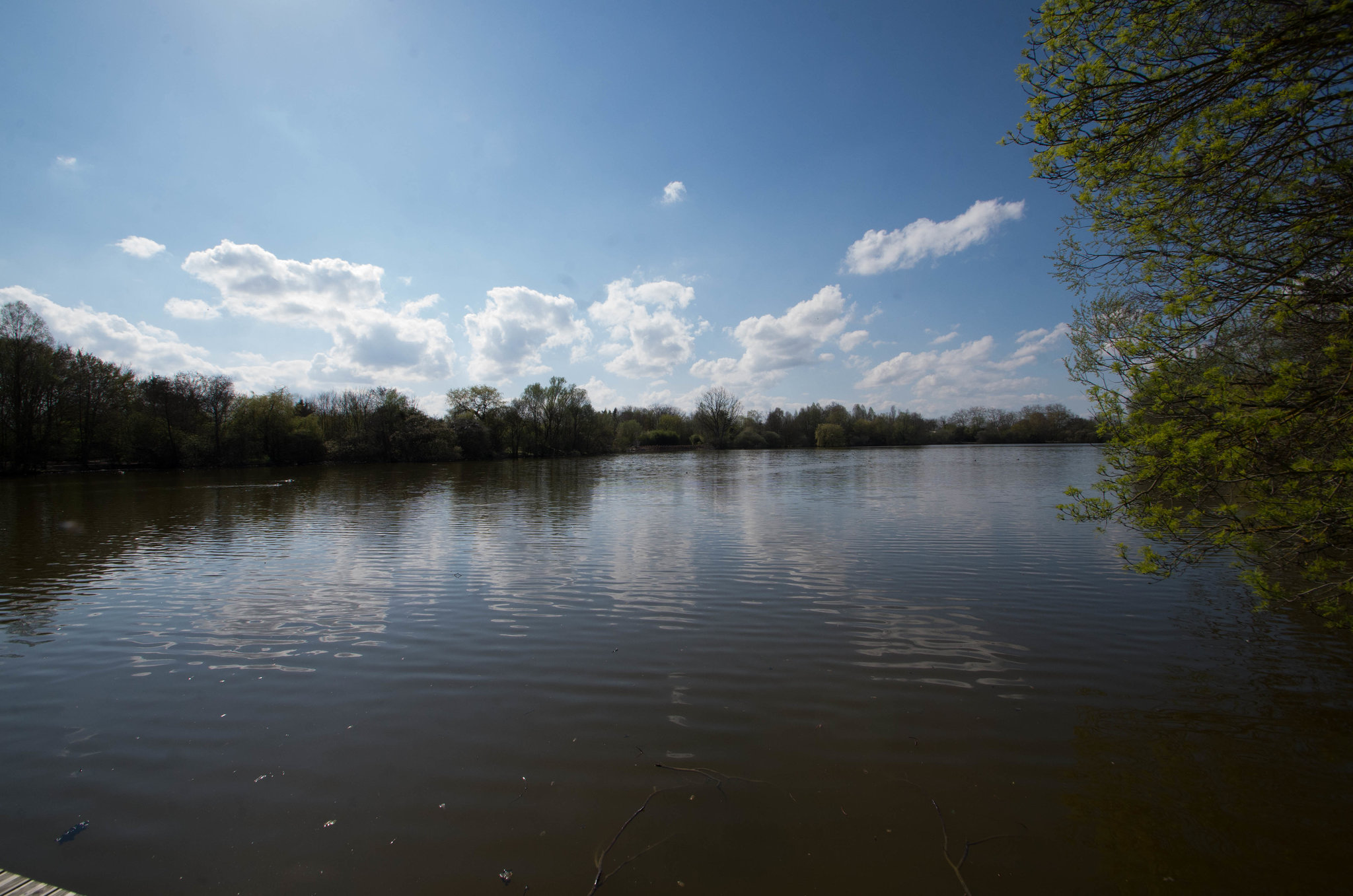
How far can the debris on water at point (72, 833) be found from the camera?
3238mm

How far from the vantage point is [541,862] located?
3.00 m

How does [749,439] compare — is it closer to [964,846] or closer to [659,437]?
[659,437]

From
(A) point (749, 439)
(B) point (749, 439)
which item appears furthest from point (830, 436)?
(A) point (749, 439)

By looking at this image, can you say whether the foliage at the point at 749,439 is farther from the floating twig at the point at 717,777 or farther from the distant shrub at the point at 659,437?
the floating twig at the point at 717,777

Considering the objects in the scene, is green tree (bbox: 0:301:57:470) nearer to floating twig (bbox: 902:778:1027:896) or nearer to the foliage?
floating twig (bbox: 902:778:1027:896)

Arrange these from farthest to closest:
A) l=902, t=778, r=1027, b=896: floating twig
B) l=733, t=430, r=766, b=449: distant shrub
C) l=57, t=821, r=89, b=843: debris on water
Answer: l=733, t=430, r=766, b=449: distant shrub → l=57, t=821, r=89, b=843: debris on water → l=902, t=778, r=1027, b=896: floating twig

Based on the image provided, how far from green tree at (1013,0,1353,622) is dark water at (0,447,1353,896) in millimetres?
1566

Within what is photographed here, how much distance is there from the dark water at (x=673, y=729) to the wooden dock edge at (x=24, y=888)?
213 mm

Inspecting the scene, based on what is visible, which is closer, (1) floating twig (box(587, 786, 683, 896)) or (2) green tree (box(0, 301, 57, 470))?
(1) floating twig (box(587, 786, 683, 896))

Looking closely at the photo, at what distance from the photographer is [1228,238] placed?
5.14 m

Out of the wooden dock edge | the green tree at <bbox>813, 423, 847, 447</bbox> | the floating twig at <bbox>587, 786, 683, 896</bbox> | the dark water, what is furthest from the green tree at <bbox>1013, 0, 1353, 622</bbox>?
the green tree at <bbox>813, 423, 847, 447</bbox>

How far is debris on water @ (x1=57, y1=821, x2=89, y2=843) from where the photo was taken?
10.6 ft

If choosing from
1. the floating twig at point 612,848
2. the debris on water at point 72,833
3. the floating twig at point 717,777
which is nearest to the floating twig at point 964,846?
the floating twig at point 717,777

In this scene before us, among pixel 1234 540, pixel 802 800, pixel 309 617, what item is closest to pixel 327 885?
pixel 802 800
